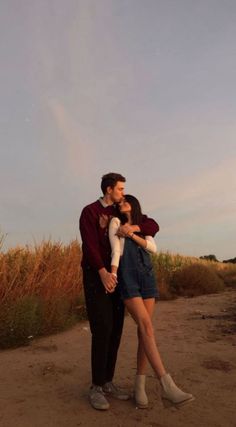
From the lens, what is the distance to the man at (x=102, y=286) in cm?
401

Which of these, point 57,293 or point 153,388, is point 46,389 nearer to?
point 153,388

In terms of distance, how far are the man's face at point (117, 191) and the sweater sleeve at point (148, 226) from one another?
1.02 feet

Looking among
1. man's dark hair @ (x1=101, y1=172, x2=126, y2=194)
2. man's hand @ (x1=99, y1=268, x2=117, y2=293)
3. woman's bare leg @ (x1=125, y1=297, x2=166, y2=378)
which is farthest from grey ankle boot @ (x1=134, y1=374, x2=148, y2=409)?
man's dark hair @ (x1=101, y1=172, x2=126, y2=194)

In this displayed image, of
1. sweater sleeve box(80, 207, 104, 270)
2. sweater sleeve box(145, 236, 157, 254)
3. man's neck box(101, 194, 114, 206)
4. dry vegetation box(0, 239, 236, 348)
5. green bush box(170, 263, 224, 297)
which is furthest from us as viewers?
green bush box(170, 263, 224, 297)

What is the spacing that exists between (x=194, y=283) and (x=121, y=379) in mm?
10818

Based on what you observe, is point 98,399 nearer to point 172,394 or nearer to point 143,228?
point 172,394

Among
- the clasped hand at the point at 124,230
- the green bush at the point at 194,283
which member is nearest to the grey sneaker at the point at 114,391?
the clasped hand at the point at 124,230

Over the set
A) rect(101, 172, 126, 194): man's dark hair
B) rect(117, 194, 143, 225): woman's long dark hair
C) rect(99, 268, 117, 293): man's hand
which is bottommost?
rect(99, 268, 117, 293): man's hand

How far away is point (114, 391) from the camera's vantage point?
4297 millimetres

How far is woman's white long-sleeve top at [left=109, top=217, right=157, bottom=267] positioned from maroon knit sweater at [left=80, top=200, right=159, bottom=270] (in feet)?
0.32

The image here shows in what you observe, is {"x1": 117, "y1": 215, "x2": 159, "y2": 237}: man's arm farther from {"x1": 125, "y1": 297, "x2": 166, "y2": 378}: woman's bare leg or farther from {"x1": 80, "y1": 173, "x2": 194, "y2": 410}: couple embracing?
{"x1": 125, "y1": 297, "x2": 166, "y2": 378}: woman's bare leg

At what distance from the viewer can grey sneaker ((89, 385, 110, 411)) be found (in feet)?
13.0

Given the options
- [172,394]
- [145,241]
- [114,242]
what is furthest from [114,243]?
[172,394]

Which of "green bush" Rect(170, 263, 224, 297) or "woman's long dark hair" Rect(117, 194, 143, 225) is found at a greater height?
"green bush" Rect(170, 263, 224, 297)
